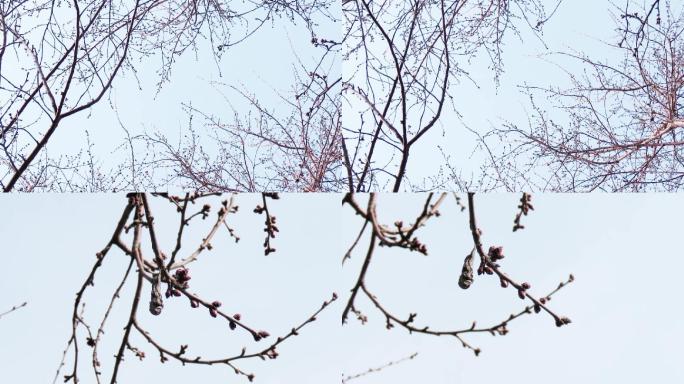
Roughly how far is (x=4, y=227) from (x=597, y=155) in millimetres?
1384

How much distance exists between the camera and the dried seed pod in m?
2.06

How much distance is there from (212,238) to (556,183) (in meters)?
0.82

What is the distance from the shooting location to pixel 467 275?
2059 millimetres

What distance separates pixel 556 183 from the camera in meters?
2.07

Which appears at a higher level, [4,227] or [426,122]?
[426,122]

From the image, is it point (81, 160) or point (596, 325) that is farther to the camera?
point (596, 325)

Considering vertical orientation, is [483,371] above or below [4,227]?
below

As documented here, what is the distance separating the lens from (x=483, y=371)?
2.11m

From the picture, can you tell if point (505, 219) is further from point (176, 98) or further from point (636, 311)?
point (176, 98)

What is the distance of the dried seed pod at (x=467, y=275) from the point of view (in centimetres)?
206

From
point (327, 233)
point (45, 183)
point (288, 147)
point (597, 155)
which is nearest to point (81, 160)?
point (45, 183)

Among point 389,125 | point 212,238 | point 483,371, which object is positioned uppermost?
point 389,125

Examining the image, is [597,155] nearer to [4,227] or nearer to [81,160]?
[81,160]

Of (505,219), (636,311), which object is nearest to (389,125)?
(505,219)
